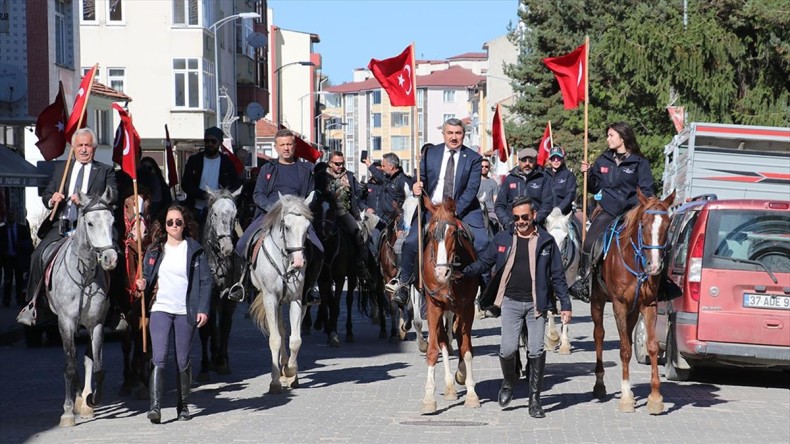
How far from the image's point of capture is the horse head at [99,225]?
38.7 feet

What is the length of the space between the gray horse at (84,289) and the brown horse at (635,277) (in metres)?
4.72

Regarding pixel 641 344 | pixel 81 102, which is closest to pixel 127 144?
pixel 81 102

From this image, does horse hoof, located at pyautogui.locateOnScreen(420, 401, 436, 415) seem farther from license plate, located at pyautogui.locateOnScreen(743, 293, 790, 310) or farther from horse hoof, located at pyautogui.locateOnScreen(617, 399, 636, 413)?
license plate, located at pyautogui.locateOnScreen(743, 293, 790, 310)

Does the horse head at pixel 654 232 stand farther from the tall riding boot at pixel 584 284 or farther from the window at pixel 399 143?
the window at pixel 399 143

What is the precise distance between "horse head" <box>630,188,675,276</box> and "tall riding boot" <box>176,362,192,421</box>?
421 cm

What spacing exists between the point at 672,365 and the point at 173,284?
5824mm

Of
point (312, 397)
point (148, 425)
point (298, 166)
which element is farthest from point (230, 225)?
point (148, 425)

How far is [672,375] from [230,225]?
16.7 ft

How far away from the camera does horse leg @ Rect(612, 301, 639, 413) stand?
1260cm

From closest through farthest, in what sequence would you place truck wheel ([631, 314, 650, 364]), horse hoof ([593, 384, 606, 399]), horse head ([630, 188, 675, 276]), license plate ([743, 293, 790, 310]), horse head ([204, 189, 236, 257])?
horse head ([630, 188, 675, 276]) → horse hoof ([593, 384, 606, 399]) → license plate ([743, 293, 790, 310]) → horse head ([204, 189, 236, 257]) → truck wheel ([631, 314, 650, 364])

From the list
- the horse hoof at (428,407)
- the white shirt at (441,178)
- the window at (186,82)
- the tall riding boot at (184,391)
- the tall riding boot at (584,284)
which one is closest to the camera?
the tall riding boot at (184,391)

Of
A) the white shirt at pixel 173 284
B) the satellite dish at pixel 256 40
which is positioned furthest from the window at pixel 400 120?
the white shirt at pixel 173 284

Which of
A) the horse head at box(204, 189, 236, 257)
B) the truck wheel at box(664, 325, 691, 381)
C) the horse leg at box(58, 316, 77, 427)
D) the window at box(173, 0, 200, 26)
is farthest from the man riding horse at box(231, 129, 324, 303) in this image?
the window at box(173, 0, 200, 26)

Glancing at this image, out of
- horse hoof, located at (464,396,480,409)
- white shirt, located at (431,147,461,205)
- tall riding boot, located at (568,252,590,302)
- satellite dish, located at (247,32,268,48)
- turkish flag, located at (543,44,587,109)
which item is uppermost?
satellite dish, located at (247,32,268,48)
